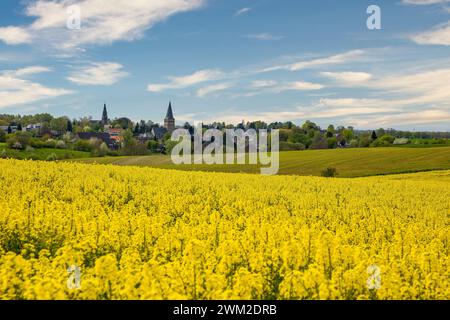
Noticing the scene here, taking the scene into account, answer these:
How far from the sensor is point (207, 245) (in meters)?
9.76

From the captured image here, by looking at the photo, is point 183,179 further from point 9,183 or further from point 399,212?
point 399,212

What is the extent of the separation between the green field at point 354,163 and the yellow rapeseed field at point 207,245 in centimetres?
3419
